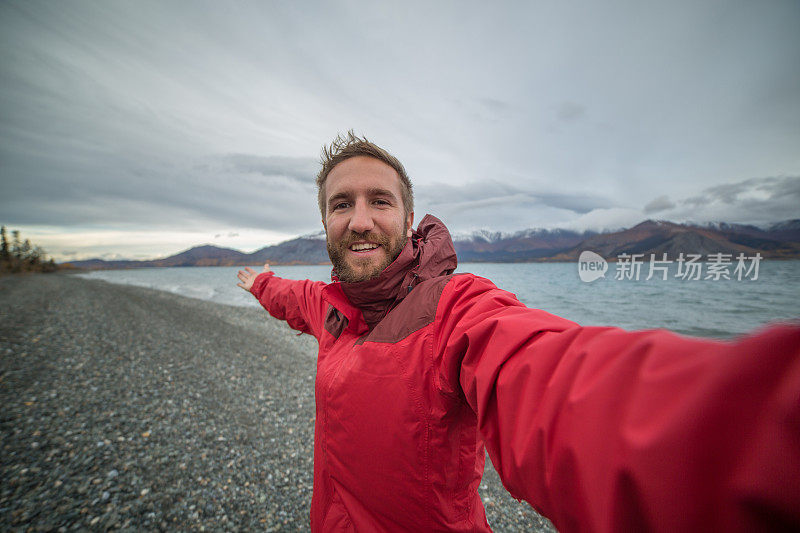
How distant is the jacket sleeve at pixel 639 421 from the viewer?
53 centimetres

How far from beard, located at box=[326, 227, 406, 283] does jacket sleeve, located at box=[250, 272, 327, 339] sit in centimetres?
95

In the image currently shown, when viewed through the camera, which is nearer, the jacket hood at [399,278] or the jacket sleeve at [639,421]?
the jacket sleeve at [639,421]

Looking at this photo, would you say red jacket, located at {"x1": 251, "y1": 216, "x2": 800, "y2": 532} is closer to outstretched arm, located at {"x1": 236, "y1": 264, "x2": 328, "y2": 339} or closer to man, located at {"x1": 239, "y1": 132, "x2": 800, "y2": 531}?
man, located at {"x1": 239, "y1": 132, "x2": 800, "y2": 531}

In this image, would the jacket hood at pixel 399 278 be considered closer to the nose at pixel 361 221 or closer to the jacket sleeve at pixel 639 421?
the nose at pixel 361 221

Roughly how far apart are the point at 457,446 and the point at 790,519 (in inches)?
55.1

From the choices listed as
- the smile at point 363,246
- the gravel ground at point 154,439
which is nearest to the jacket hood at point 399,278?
the smile at point 363,246

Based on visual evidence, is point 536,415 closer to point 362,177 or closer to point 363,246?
point 363,246

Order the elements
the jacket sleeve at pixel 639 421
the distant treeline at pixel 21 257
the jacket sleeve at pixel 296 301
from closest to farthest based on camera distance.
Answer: the jacket sleeve at pixel 639 421
the jacket sleeve at pixel 296 301
the distant treeline at pixel 21 257

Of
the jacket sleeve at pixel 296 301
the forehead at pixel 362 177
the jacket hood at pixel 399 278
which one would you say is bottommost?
the jacket sleeve at pixel 296 301

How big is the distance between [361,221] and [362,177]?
18.8 inches

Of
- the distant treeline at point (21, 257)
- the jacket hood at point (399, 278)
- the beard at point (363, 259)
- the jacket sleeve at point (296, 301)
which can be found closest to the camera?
the jacket hood at point (399, 278)

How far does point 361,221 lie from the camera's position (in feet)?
8.14

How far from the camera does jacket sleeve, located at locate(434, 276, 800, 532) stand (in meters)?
0.53

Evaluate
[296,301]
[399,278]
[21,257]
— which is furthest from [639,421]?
[21,257]
